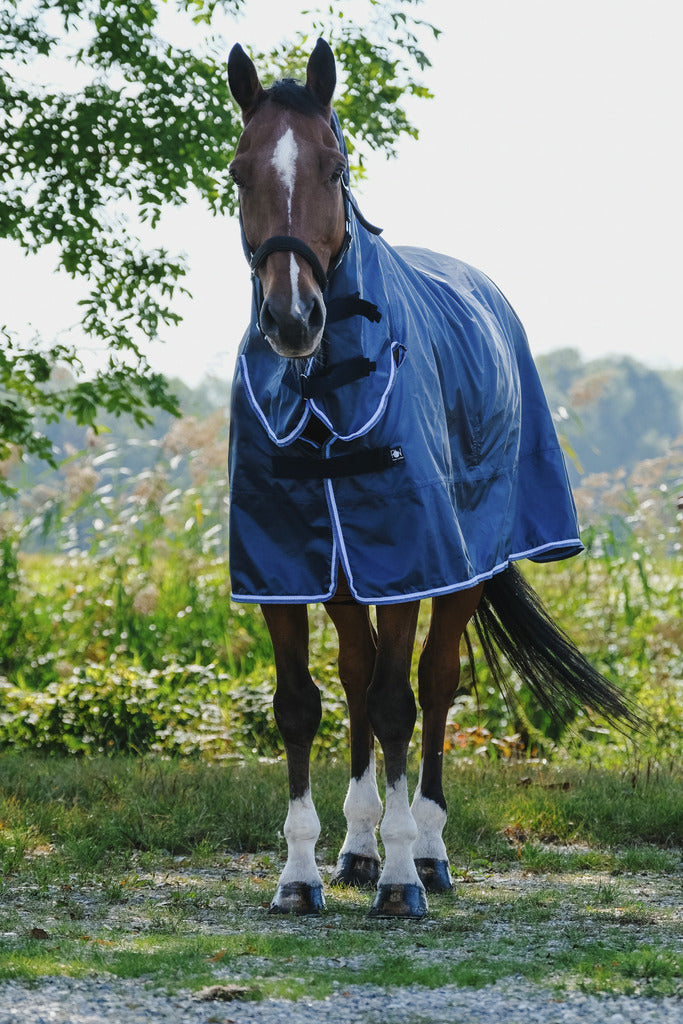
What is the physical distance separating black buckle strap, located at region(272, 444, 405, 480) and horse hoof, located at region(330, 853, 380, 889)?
136 cm

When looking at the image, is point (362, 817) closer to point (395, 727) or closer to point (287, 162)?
point (395, 727)

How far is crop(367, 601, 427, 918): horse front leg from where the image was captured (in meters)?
3.39

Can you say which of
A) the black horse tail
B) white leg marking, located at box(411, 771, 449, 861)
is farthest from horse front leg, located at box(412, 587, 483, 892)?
the black horse tail

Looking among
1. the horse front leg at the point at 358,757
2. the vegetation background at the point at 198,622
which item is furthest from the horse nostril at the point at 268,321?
the vegetation background at the point at 198,622

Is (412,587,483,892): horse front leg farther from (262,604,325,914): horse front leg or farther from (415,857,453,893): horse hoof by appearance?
(262,604,325,914): horse front leg

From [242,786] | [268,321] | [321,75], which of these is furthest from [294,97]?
[242,786]

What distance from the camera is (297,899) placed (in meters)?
3.39

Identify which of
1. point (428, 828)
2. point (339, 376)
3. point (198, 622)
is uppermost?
point (339, 376)

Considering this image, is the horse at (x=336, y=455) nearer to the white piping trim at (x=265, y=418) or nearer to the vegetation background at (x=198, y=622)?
the white piping trim at (x=265, y=418)

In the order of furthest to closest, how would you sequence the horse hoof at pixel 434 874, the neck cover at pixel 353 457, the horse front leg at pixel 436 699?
the horse front leg at pixel 436 699 → the horse hoof at pixel 434 874 → the neck cover at pixel 353 457

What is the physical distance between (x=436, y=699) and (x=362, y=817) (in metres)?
0.53

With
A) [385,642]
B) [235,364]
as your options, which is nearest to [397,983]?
[385,642]

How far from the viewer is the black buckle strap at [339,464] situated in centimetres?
328

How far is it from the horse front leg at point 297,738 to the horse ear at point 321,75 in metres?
1.48
